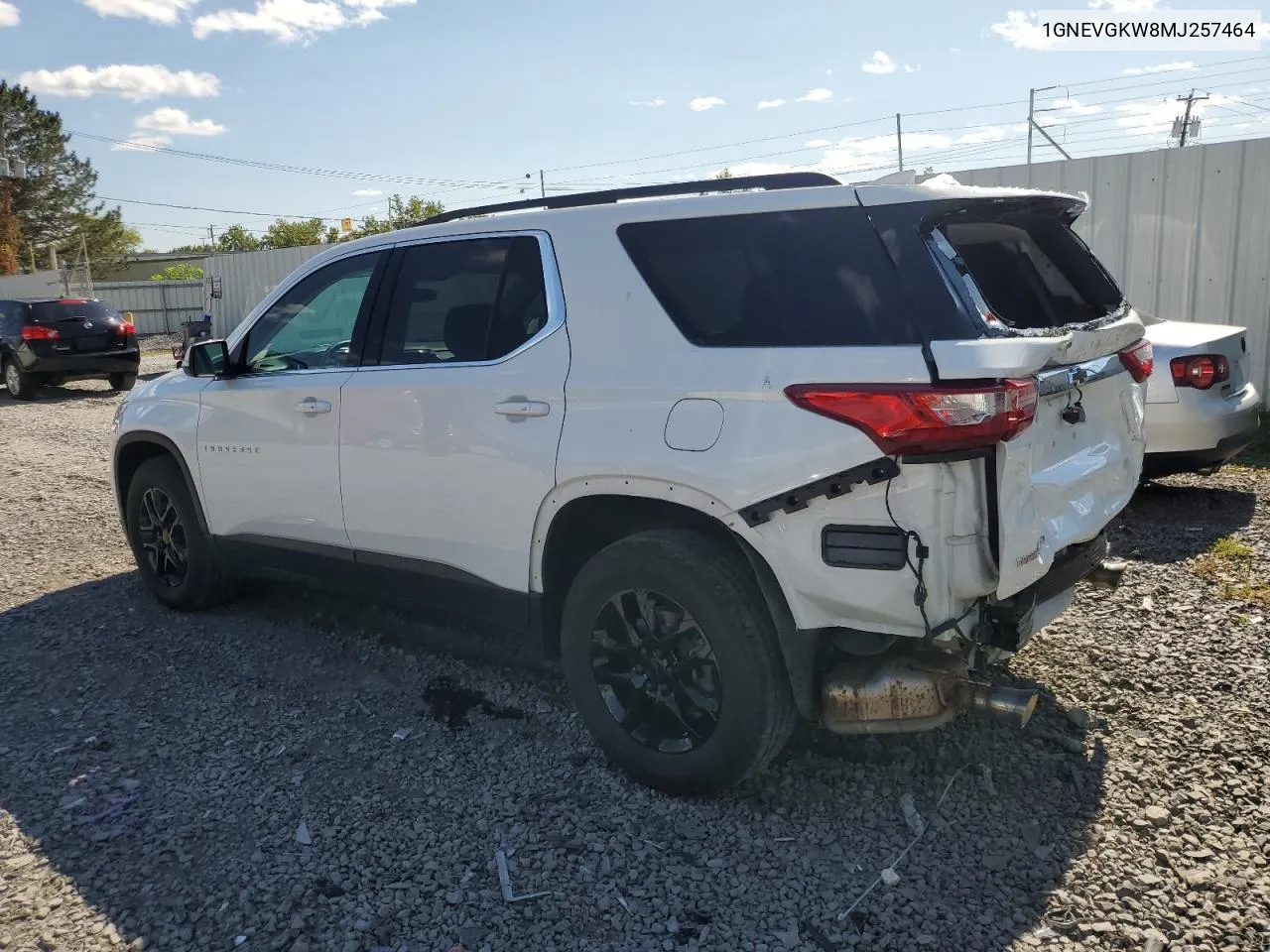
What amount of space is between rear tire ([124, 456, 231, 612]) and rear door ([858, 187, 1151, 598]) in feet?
12.6

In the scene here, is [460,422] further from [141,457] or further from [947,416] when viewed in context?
[141,457]

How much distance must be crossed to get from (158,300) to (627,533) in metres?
40.1

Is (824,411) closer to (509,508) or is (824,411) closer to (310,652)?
(509,508)

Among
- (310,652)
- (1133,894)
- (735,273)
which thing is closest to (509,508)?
(735,273)

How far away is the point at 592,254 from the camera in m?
3.53

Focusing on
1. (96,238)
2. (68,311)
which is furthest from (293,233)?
(68,311)

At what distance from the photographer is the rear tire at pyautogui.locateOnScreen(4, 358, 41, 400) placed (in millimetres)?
16000

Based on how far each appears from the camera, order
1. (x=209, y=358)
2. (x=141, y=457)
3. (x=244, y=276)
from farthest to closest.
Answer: (x=244, y=276) < (x=141, y=457) < (x=209, y=358)

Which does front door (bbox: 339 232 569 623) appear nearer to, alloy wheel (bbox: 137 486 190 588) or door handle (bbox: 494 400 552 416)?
door handle (bbox: 494 400 552 416)

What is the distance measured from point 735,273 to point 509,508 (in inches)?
45.9

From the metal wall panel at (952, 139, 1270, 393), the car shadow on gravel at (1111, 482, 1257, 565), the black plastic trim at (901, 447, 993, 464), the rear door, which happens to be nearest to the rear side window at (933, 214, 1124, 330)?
the rear door

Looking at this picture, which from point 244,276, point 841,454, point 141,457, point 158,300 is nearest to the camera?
point 841,454

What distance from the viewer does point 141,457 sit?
5.55 m

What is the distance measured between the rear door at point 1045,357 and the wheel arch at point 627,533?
0.64 m
